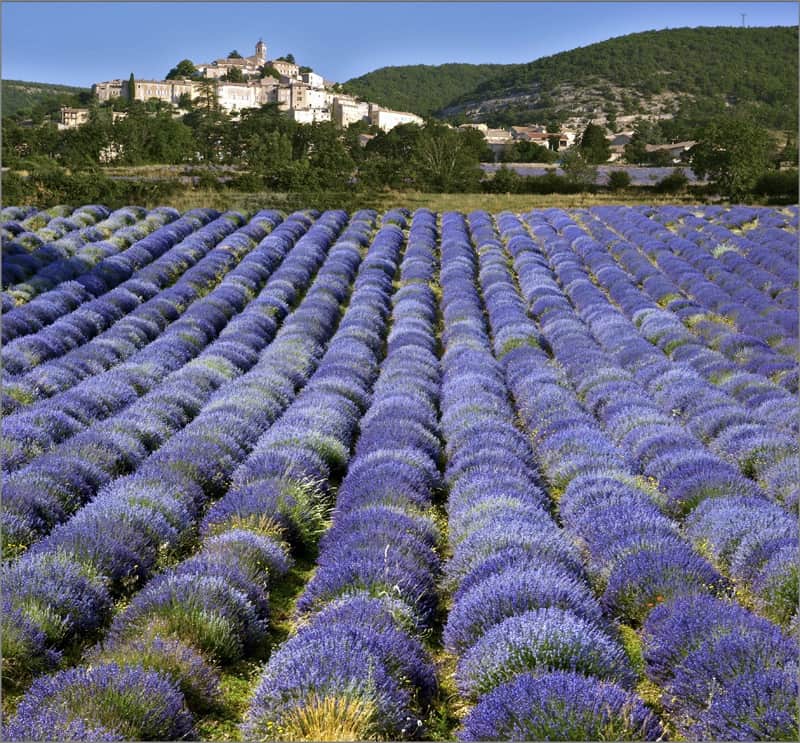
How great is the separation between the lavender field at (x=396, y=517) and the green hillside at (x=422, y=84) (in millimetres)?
143836

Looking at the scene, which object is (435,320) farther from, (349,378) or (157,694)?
(157,694)

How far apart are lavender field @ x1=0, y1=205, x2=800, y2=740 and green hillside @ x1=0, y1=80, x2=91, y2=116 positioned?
398 ft

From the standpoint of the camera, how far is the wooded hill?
10044 centimetres

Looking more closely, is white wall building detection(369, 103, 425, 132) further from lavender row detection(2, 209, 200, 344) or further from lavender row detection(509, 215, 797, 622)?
lavender row detection(509, 215, 797, 622)

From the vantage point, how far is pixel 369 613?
430 centimetres

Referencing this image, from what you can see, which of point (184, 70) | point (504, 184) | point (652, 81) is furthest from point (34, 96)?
point (504, 184)

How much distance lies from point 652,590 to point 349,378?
6.05 m

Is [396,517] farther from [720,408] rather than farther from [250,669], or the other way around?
[720,408]


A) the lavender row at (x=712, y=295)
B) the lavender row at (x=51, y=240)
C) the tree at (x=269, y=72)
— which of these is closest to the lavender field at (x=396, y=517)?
the lavender row at (x=712, y=295)

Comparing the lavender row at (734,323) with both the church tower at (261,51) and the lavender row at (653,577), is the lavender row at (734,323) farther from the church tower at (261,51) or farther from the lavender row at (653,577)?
the church tower at (261,51)

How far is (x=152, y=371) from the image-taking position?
11.0 m

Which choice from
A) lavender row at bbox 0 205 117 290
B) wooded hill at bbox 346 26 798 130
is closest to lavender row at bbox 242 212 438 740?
lavender row at bbox 0 205 117 290

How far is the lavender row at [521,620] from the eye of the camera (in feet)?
10.9

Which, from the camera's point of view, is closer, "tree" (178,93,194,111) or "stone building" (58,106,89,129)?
"stone building" (58,106,89,129)
